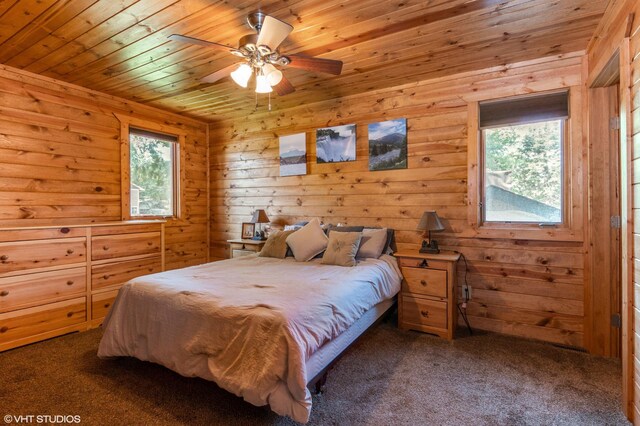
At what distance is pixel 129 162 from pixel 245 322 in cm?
321

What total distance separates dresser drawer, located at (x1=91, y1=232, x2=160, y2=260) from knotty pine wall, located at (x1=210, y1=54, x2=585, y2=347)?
1387 millimetres

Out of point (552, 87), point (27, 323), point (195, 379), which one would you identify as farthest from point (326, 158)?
point (27, 323)

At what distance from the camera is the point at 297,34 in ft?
7.96

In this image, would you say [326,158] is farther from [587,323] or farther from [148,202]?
[587,323]

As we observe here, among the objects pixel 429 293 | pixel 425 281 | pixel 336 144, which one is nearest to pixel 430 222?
pixel 425 281

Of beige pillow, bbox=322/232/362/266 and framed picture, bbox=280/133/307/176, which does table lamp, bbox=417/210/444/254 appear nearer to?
beige pillow, bbox=322/232/362/266

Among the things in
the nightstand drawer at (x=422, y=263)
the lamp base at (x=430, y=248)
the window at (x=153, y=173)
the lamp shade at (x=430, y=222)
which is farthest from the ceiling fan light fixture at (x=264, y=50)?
the window at (x=153, y=173)

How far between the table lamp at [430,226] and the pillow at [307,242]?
95 cm

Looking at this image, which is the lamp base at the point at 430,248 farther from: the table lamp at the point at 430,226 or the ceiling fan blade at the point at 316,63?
the ceiling fan blade at the point at 316,63

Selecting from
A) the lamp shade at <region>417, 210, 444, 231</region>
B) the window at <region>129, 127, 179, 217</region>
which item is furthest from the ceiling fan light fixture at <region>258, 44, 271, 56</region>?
the window at <region>129, 127, 179, 217</region>

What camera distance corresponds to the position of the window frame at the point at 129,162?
12.8 ft

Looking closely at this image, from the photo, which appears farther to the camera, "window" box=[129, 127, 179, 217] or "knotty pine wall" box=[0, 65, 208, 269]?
"window" box=[129, 127, 179, 217]

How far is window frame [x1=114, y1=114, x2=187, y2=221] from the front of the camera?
391 cm

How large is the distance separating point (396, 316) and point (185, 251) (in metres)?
3.05
